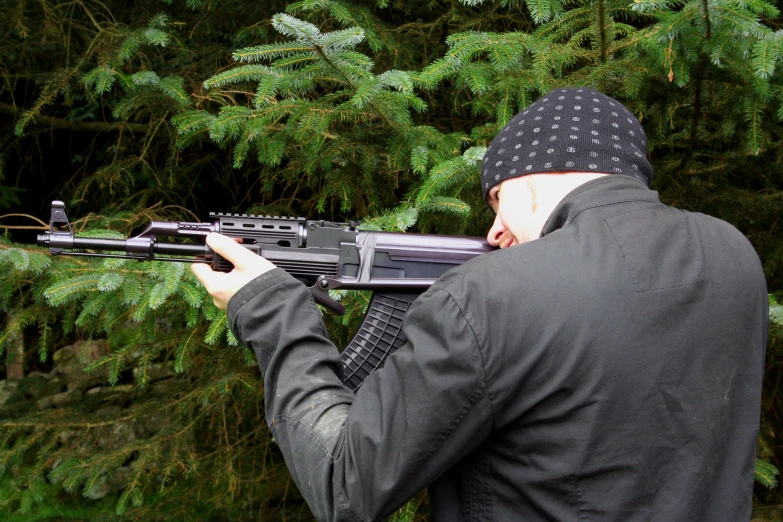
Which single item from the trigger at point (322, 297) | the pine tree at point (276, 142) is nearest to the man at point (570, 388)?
the trigger at point (322, 297)

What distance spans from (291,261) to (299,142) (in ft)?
3.76

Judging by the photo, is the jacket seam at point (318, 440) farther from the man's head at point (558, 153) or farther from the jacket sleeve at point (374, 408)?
the man's head at point (558, 153)

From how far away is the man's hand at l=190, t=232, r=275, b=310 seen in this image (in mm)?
1922

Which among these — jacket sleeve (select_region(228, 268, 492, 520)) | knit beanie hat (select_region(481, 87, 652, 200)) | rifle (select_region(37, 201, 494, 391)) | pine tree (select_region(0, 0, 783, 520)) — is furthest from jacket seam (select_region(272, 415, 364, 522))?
pine tree (select_region(0, 0, 783, 520))

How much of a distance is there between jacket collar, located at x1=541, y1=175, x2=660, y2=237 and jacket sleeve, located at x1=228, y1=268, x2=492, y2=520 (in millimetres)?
365

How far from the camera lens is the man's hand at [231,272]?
192 centimetres

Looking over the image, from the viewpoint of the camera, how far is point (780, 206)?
3752 millimetres

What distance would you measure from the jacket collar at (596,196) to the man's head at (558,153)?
0.08 meters

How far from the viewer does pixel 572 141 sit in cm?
173

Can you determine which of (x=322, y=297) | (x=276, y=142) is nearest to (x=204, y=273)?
(x=322, y=297)

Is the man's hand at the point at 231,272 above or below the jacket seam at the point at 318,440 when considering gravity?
above

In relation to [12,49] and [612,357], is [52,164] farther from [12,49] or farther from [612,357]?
[612,357]

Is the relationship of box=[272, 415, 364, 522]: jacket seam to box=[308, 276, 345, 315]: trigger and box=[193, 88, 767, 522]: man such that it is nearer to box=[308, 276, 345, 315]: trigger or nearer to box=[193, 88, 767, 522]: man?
box=[193, 88, 767, 522]: man

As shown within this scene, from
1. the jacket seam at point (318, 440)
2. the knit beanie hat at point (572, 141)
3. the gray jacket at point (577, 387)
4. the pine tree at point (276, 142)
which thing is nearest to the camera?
the gray jacket at point (577, 387)
